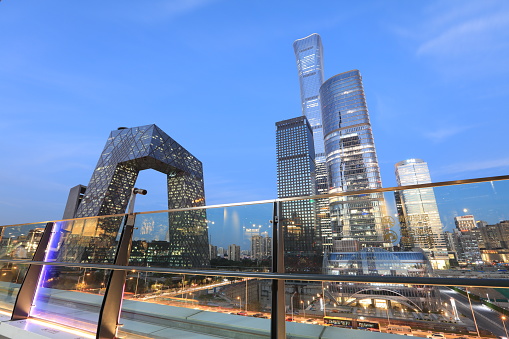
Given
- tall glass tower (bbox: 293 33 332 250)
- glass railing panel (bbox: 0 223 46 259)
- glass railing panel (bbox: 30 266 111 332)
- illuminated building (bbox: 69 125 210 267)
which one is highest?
tall glass tower (bbox: 293 33 332 250)

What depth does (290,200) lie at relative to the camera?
137cm

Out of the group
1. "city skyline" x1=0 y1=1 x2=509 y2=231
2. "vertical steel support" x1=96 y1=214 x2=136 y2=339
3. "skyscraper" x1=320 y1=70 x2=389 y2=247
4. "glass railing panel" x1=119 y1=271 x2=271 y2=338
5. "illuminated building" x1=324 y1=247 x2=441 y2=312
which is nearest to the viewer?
"illuminated building" x1=324 y1=247 x2=441 y2=312

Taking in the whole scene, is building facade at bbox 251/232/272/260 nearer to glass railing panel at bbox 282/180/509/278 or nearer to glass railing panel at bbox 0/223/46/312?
glass railing panel at bbox 282/180/509/278

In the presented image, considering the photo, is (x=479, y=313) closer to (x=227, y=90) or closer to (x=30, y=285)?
(x=30, y=285)

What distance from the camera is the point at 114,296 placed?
1.50m

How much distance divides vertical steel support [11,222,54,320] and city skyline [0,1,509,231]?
18048mm

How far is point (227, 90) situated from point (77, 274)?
96031 millimetres

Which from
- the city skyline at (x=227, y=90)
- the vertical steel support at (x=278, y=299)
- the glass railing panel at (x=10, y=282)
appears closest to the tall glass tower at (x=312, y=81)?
the city skyline at (x=227, y=90)

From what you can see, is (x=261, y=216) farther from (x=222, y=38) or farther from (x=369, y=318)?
(x=222, y=38)

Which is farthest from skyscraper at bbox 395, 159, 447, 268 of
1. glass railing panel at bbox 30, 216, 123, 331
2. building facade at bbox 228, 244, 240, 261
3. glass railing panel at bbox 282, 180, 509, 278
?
glass railing panel at bbox 30, 216, 123, 331

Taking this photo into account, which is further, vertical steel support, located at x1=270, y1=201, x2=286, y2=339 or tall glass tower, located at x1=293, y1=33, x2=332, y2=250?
tall glass tower, located at x1=293, y1=33, x2=332, y2=250

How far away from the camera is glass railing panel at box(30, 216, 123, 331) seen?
1619mm

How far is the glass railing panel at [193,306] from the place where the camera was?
1.30m

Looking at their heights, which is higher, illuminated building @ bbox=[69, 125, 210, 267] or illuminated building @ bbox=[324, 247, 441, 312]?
illuminated building @ bbox=[69, 125, 210, 267]
